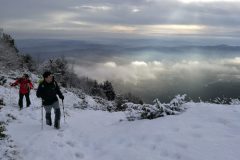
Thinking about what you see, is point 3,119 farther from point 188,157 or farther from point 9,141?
point 188,157

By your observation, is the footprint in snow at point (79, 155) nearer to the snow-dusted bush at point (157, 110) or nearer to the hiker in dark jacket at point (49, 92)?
the hiker in dark jacket at point (49, 92)

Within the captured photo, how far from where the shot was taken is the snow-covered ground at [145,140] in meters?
10.1

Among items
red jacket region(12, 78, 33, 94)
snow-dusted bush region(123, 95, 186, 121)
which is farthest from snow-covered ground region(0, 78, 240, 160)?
red jacket region(12, 78, 33, 94)

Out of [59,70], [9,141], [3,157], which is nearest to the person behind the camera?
[3,157]

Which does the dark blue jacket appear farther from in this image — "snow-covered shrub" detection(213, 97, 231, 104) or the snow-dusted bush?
"snow-covered shrub" detection(213, 97, 231, 104)

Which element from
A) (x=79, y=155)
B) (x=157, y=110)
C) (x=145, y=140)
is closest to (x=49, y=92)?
(x=79, y=155)

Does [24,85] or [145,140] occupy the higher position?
[24,85]

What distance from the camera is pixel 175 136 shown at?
1102 centimetres

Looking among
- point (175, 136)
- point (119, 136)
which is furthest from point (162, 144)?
point (119, 136)

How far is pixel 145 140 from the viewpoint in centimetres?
1131

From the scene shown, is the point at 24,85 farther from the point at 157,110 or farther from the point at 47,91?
the point at 157,110

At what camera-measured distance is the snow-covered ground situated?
10055 millimetres

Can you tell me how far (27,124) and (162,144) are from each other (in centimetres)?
675

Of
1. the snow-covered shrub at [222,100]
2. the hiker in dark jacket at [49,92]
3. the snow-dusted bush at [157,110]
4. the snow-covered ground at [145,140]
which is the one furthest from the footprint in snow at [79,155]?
the snow-covered shrub at [222,100]
